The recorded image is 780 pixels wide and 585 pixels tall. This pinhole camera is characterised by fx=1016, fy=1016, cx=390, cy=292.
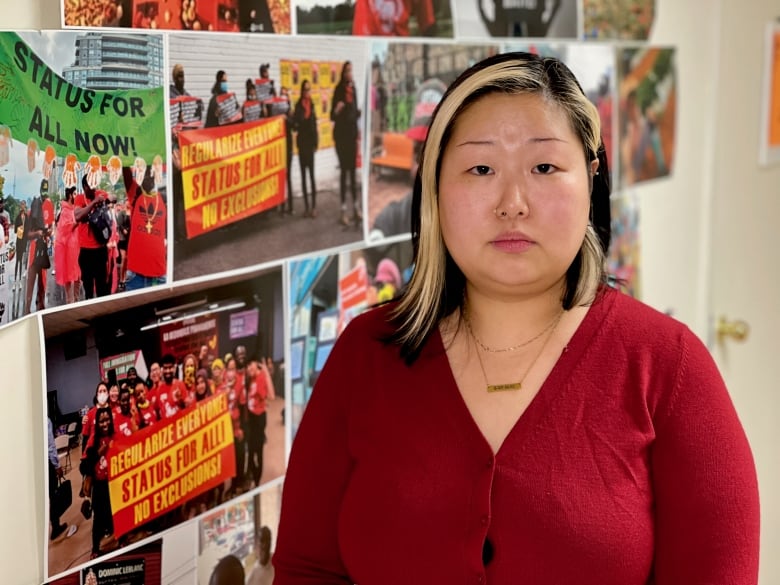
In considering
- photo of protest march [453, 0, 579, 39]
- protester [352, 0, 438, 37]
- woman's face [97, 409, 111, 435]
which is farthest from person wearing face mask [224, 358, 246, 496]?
photo of protest march [453, 0, 579, 39]

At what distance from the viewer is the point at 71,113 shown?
1042 millimetres

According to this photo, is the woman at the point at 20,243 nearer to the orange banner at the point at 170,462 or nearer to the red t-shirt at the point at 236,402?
the orange banner at the point at 170,462

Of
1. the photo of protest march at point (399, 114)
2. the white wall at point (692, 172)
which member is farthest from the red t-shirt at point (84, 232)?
the white wall at point (692, 172)

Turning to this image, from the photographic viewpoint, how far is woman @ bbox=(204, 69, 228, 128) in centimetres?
124

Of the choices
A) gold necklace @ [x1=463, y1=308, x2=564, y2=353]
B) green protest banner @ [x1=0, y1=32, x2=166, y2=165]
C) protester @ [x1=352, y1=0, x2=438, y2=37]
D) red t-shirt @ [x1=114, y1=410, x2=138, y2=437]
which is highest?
protester @ [x1=352, y1=0, x2=438, y2=37]

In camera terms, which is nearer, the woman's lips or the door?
the woman's lips

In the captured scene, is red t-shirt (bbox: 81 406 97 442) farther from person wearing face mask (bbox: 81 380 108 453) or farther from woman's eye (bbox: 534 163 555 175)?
woman's eye (bbox: 534 163 555 175)

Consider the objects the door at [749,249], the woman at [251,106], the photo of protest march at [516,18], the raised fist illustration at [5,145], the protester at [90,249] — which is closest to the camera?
the raised fist illustration at [5,145]

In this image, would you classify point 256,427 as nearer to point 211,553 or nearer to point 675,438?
point 211,553

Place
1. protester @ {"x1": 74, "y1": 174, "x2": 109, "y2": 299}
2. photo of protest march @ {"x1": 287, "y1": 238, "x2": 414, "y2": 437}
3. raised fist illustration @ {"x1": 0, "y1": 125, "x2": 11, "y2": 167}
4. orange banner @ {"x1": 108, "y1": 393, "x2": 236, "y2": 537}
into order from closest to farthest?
raised fist illustration @ {"x1": 0, "y1": 125, "x2": 11, "y2": 167} < protester @ {"x1": 74, "y1": 174, "x2": 109, "y2": 299} < orange banner @ {"x1": 108, "y1": 393, "x2": 236, "y2": 537} < photo of protest march @ {"x1": 287, "y1": 238, "x2": 414, "y2": 437}

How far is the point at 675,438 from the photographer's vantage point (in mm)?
1120

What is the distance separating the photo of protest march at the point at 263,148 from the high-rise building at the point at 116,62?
4 cm

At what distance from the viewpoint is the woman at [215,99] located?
124 cm

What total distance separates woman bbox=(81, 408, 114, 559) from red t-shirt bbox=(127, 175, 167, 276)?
6.7 inches
